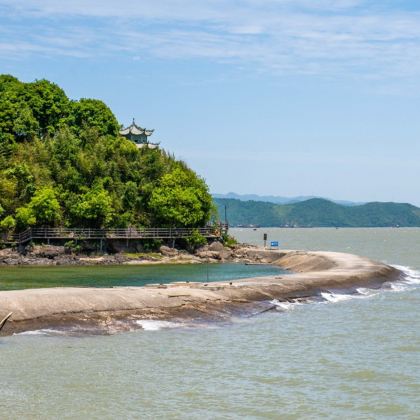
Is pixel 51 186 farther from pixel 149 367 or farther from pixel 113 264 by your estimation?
pixel 149 367

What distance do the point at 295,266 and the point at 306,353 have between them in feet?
159

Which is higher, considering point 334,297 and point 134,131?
point 134,131

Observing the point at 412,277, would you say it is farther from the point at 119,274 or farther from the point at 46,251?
the point at 46,251

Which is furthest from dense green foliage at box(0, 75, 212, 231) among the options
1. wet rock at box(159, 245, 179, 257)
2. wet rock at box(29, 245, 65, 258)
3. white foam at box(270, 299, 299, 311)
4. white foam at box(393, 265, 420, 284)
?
white foam at box(270, 299, 299, 311)

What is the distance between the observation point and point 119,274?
73.3 m

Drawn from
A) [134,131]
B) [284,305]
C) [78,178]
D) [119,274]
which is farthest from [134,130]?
[284,305]

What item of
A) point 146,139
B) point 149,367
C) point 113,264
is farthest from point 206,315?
point 146,139

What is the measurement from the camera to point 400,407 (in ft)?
83.0

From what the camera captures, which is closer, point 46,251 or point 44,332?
point 44,332

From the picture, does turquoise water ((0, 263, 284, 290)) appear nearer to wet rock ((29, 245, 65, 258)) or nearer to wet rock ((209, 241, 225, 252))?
wet rock ((29, 245, 65, 258))

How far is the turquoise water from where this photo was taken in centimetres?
6319

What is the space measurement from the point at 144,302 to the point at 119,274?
31.4m

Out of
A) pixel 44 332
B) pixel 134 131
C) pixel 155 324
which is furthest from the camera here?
pixel 134 131

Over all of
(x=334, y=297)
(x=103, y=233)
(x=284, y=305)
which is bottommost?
(x=284, y=305)
